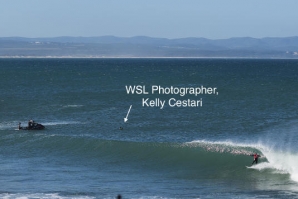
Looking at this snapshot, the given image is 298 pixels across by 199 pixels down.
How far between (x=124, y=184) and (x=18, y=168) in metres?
9.03

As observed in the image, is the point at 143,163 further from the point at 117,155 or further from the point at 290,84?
the point at 290,84

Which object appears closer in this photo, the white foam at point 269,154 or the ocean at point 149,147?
the ocean at point 149,147

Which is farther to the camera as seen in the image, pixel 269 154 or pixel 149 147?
pixel 149 147

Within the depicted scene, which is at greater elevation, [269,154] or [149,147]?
[269,154]

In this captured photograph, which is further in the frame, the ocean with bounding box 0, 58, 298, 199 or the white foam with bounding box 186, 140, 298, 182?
the white foam with bounding box 186, 140, 298, 182

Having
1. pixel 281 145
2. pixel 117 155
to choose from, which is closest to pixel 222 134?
pixel 281 145

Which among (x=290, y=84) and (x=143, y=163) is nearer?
(x=143, y=163)

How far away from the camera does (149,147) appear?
5616 centimetres

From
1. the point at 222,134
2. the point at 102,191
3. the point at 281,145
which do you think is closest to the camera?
the point at 102,191

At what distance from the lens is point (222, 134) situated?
63.5 m

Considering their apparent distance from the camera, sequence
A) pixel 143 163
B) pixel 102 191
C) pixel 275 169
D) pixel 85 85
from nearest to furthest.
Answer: pixel 102 191, pixel 275 169, pixel 143 163, pixel 85 85

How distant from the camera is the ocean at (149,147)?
141ft

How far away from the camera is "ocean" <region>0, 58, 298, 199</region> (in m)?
42.8

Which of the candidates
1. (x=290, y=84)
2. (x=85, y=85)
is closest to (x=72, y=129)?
(x=85, y=85)
